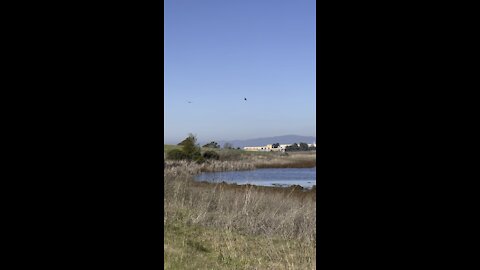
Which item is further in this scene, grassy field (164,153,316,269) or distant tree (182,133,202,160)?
distant tree (182,133,202,160)

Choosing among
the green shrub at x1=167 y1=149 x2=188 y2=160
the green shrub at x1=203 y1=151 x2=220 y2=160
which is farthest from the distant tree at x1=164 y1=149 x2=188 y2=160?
the green shrub at x1=203 y1=151 x2=220 y2=160

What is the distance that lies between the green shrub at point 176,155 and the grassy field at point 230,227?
3.12 feet

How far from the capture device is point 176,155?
36.7 feet

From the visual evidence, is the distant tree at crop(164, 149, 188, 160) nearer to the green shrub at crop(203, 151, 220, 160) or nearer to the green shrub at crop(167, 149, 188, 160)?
the green shrub at crop(167, 149, 188, 160)

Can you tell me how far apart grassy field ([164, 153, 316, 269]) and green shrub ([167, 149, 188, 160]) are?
951 mm

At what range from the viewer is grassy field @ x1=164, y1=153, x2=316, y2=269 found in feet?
16.7

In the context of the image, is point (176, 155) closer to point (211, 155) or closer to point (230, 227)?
point (211, 155)

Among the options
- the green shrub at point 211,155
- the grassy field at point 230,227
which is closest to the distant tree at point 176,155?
the green shrub at point 211,155

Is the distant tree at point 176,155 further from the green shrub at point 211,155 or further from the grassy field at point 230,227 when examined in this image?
the grassy field at point 230,227

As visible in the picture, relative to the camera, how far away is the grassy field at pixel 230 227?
5.10 metres
